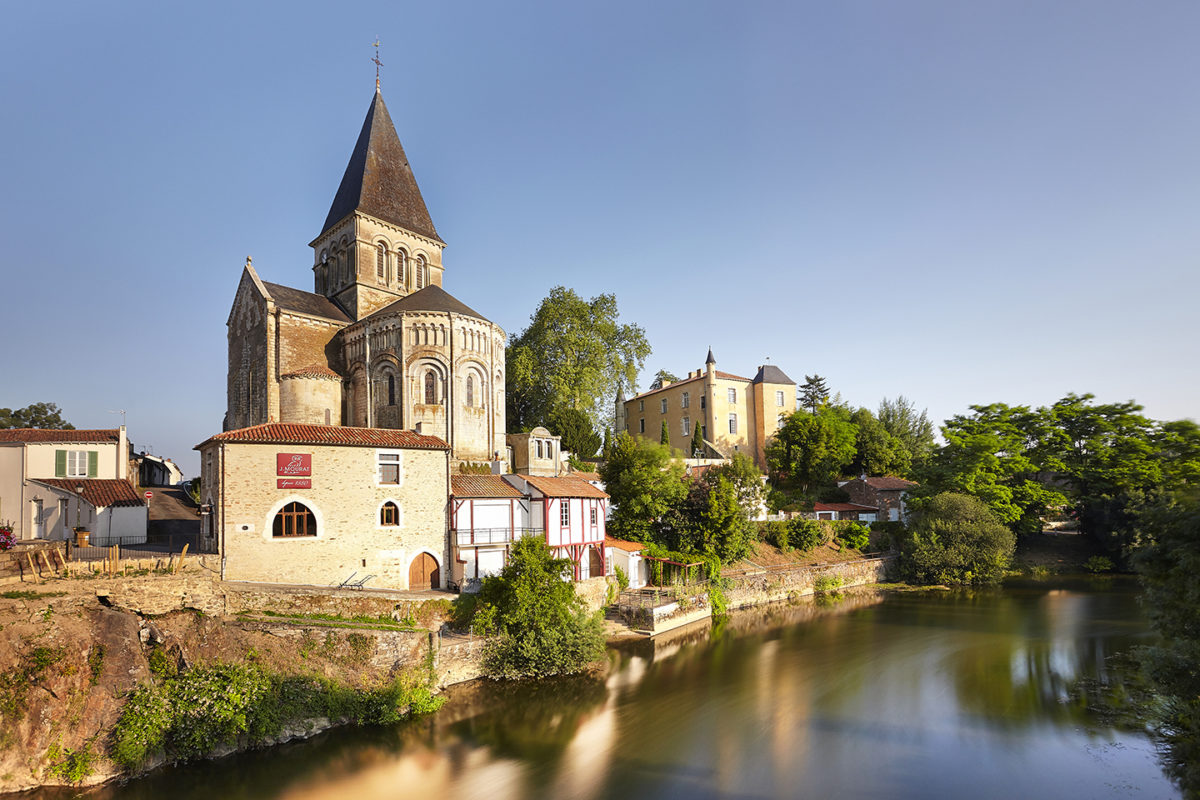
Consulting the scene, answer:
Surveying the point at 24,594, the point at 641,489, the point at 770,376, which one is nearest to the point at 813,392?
the point at 770,376

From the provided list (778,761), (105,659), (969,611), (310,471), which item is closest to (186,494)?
(310,471)

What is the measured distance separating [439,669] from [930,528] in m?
26.5

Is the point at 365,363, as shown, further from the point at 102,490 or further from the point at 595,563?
the point at 595,563

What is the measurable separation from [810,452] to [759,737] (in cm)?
2683

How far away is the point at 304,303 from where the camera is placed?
97.3 ft

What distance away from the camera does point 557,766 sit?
491 inches

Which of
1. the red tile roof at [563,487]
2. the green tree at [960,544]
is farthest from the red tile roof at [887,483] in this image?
the red tile roof at [563,487]

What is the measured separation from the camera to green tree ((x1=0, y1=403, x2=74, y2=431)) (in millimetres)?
39031

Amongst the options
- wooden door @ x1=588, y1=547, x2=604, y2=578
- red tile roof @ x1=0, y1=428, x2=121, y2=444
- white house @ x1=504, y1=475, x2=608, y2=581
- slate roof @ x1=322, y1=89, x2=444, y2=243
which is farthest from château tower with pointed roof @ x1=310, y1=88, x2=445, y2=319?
wooden door @ x1=588, y1=547, x2=604, y2=578

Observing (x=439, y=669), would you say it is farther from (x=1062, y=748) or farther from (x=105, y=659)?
(x=1062, y=748)

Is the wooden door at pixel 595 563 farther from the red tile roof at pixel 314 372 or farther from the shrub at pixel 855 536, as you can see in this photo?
the shrub at pixel 855 536

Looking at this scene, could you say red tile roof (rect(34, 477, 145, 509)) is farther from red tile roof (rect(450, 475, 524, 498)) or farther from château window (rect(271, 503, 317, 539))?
red tile roof (rect(450, 475, 524, 498))

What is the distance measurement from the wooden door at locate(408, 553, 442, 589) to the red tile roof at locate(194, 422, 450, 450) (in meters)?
3.48

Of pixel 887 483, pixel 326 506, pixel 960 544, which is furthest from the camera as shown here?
pixel 887 483
